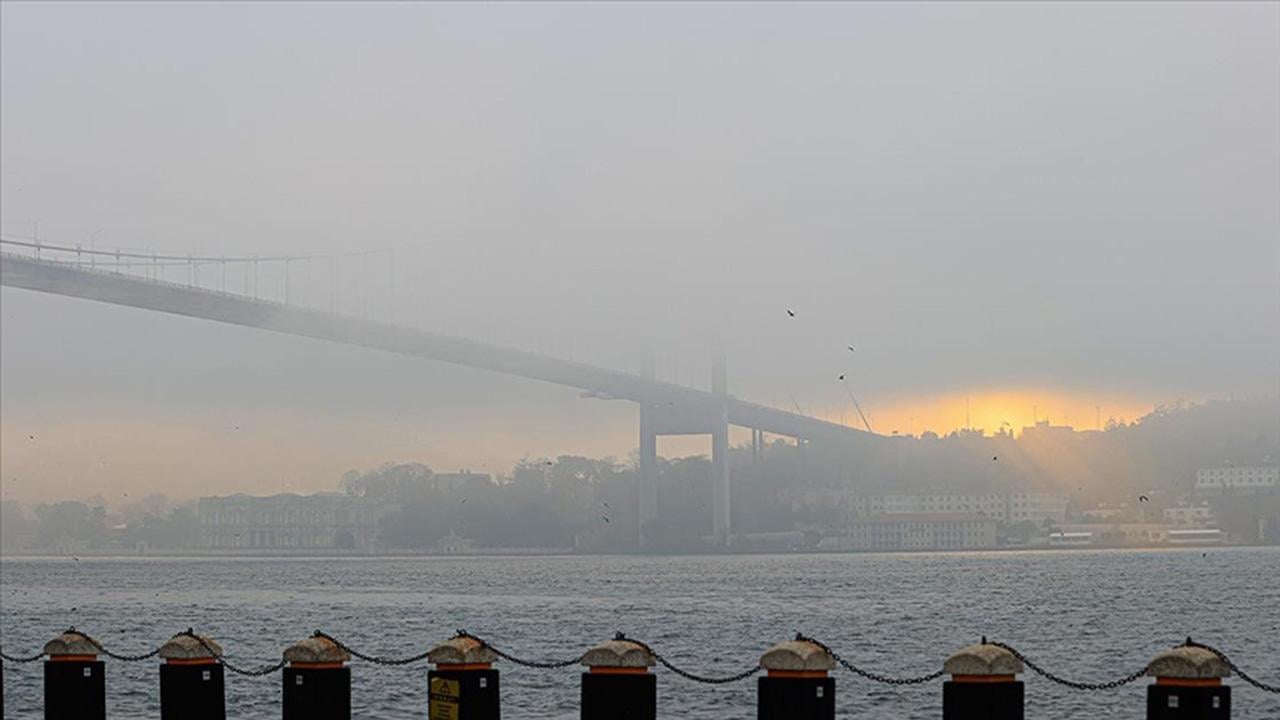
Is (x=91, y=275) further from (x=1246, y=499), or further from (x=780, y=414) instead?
(x=1246, y=499)

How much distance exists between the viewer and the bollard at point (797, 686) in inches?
405

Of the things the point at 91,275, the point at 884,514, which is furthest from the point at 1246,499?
the point at 91,275

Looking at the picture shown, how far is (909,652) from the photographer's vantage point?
33.3 metres

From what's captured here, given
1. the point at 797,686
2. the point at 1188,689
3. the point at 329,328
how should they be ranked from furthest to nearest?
the point at 329,328 < the point at 797,686 < the point at 1188,689

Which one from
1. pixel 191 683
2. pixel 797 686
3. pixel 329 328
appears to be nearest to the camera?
pixel 797 686

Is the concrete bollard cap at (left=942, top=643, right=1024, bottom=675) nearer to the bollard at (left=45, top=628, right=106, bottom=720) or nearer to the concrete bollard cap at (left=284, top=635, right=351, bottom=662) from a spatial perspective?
the concrete bollard cap at (left=284, top=635, right=351, bottom=662)

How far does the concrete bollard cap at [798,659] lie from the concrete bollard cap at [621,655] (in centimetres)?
64

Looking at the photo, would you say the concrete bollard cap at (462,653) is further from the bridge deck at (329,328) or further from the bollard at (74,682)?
the bridge deck at (329,328)

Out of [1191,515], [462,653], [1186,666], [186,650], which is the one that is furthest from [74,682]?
[1191,515]

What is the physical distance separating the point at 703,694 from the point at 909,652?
35.3ft

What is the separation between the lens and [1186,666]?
31.5ft

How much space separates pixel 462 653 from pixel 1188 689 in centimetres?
382

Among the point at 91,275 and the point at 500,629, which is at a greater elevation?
the point at 91,275

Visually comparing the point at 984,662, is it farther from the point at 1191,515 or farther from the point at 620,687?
the point at 1191,515
